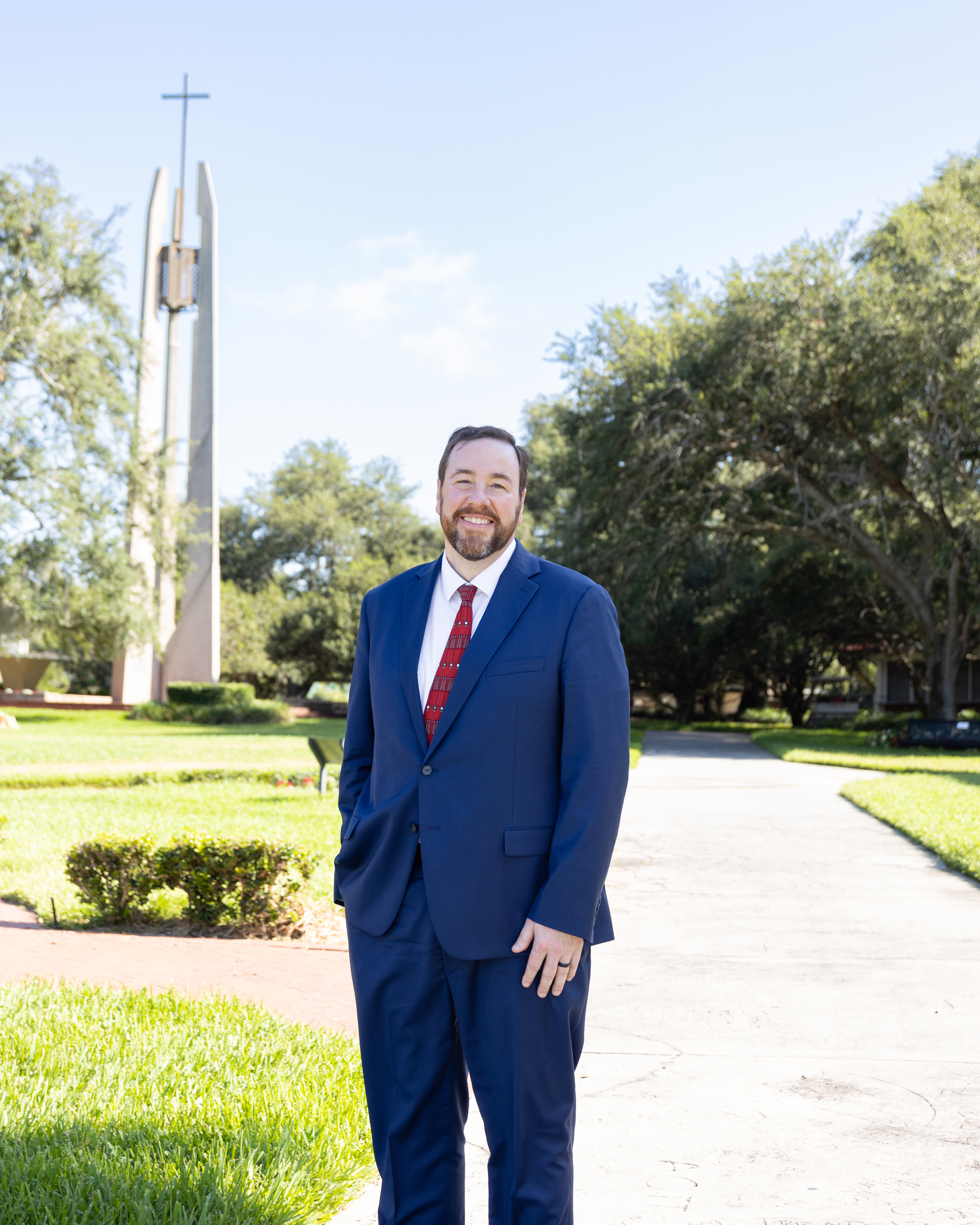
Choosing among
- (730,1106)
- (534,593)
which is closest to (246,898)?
(730,1106)

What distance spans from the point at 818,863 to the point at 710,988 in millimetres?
3766

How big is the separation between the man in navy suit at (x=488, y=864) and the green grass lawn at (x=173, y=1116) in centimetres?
51

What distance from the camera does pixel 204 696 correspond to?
109ft

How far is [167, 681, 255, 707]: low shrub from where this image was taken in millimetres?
33125

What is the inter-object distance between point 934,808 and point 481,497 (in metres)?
10.2

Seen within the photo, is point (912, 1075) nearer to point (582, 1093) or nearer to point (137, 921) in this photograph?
point (582, 1093)

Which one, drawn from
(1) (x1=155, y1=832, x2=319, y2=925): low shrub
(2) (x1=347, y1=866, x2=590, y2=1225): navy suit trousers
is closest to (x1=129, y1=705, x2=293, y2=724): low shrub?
(1) (x1=155, y1=832, x2=319, y2=925): low shrub

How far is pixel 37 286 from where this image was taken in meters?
29.5

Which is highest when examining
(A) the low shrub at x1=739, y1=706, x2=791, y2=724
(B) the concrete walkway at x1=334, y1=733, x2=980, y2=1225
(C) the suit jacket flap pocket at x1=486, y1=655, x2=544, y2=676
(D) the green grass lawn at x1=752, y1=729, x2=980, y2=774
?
(C) the suit jacket flap pocket at x1=486, y1=655, x2=544, y2=676

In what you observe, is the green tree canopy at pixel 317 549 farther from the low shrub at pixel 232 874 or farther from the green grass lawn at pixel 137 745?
the low shrub at pixel 232 874

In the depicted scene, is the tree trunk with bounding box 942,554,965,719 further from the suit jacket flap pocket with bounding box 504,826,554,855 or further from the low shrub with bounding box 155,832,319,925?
the suit jacket flap pocket with bounding box 504,826,554,855

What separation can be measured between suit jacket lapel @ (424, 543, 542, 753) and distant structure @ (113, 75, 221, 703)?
3248cm

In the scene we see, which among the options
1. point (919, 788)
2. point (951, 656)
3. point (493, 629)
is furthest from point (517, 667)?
point (951, 656)

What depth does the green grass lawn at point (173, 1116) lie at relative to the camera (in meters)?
2.79
